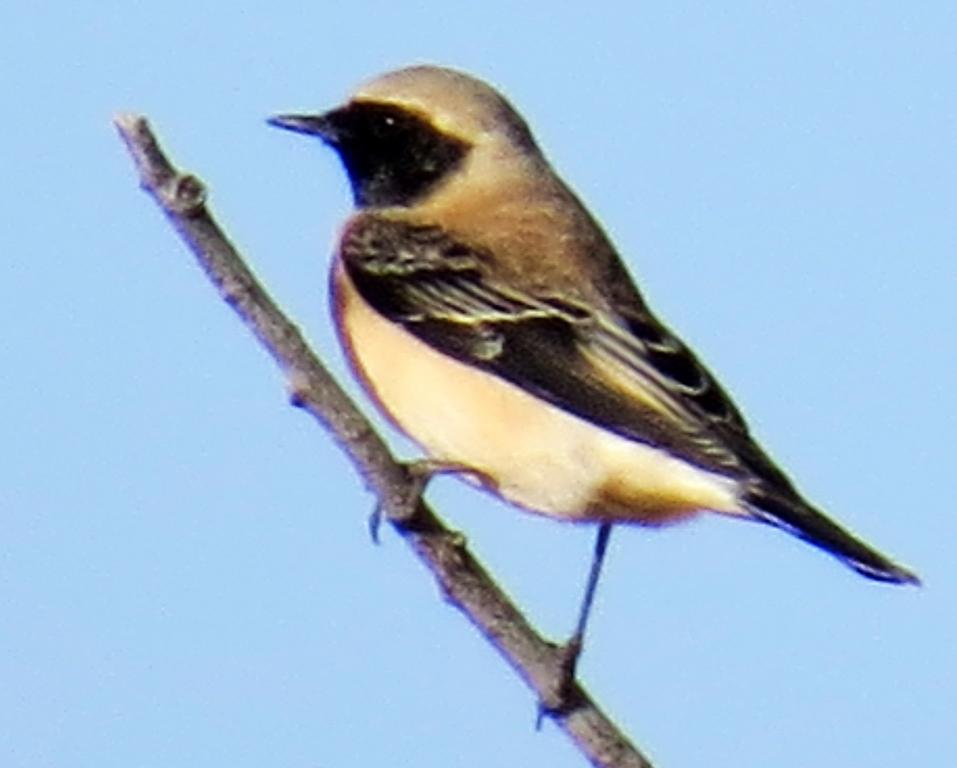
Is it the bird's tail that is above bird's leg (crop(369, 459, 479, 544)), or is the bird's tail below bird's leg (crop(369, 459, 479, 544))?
below

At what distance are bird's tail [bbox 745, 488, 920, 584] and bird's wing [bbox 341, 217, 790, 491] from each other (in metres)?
0.14

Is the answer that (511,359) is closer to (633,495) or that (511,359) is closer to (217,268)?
(633,495)

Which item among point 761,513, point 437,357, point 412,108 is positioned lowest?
point 761,513

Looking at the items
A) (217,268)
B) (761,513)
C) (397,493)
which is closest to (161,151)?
(217,268)

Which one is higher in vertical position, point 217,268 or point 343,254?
point 217,268

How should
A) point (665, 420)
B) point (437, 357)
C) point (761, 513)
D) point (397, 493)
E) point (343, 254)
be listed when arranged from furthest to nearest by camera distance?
point (343, 254) → point (437, 357) → point (665, 420) → point (761, 513) → point (397, 493)

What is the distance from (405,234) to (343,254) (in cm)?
23

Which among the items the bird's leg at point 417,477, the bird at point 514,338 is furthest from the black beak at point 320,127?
the bird's leg at point 417,477

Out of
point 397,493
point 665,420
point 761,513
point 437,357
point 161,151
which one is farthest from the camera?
point 437,357

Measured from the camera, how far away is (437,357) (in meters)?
7.64

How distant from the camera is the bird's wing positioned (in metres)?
6.99

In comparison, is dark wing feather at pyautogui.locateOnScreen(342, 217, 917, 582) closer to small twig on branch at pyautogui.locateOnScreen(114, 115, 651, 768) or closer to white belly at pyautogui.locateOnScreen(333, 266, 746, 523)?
white belly at pyautogui.locateOnScreen(333, 266, 746, 523)

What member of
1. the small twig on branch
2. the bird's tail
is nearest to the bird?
the bird's tail

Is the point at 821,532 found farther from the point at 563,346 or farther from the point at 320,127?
the point at 320,127
